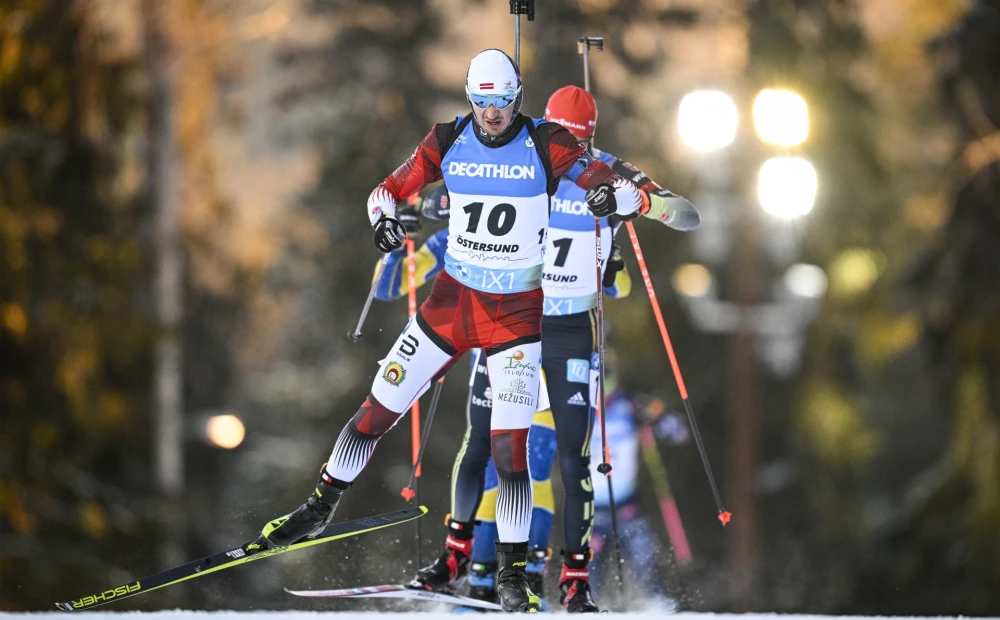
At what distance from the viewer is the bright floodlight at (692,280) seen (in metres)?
18.6

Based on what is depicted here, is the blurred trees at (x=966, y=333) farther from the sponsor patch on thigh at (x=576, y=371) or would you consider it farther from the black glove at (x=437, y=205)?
the black glove at (x=437, y=205)

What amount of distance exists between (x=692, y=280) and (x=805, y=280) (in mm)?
2204

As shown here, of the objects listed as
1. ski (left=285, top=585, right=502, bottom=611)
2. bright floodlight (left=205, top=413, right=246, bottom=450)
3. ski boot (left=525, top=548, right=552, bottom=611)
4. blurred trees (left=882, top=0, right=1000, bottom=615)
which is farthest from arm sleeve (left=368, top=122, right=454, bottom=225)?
bright floodlight (left=205, top=413, right=246, bottom=450)

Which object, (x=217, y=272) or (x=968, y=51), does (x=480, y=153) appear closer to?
(x=968, y=51)

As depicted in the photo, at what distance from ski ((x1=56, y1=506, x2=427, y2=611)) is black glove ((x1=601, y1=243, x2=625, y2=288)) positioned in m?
1.45

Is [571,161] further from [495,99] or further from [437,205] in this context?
[437,205]

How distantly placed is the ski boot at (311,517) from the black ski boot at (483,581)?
895 millimetres

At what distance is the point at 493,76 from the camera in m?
5.52

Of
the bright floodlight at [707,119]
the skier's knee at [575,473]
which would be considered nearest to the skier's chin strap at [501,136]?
the skier's knee at [575,473]

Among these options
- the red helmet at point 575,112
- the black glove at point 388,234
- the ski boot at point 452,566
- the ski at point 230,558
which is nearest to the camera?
the black glove at point 388,234

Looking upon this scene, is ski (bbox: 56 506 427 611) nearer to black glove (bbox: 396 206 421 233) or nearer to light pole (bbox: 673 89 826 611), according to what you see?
black glove (bbox: 396 206 421 233)

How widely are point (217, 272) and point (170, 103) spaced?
2.85 metres

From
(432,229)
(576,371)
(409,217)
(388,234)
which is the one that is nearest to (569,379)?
(576,371)

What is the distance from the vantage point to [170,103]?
17750 millimetres
